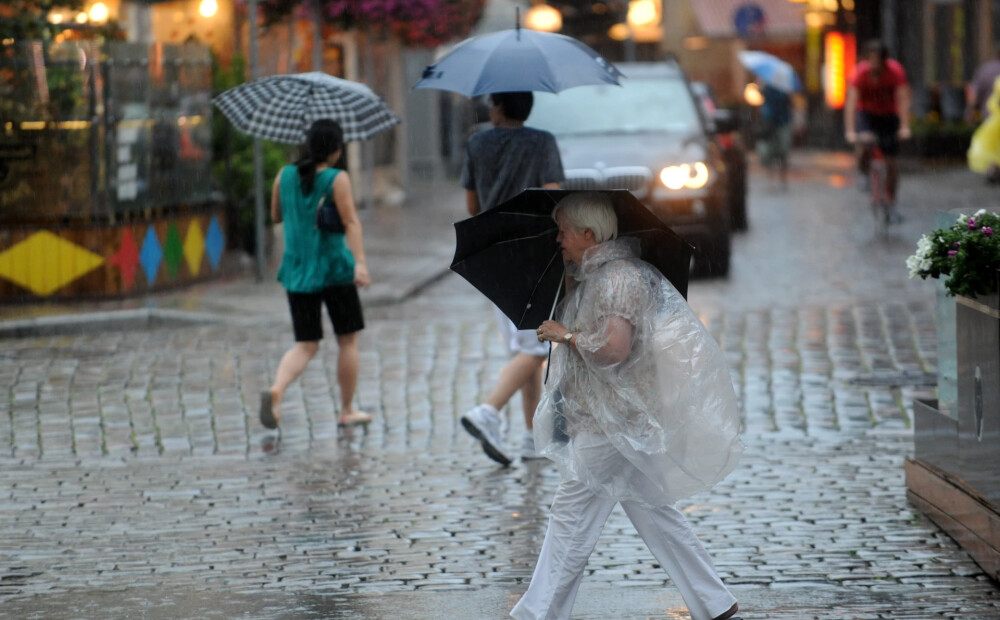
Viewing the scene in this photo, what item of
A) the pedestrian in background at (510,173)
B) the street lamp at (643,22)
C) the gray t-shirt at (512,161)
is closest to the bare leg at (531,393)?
the pedestrian in background at (510,173)

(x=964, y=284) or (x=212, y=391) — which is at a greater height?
(x=964, y=284)

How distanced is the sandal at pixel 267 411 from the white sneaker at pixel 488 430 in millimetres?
1232

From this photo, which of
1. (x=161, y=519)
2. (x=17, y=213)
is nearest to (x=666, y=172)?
(x=17, y=213)

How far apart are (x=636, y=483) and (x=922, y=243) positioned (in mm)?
1632

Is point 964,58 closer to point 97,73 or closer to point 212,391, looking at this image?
point 97,73

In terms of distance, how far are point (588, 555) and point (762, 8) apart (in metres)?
38.8

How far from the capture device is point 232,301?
1311cm

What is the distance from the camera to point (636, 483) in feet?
16.0

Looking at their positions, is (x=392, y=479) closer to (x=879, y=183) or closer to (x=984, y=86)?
(x=879, y=183)

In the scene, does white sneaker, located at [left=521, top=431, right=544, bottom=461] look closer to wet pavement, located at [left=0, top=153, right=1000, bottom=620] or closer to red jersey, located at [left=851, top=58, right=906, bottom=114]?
wet pavement, located at [left=0, top=153, right=1000, bottom=620]

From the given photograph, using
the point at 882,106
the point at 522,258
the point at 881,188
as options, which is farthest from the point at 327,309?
the point at 882,106

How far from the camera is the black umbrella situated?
4977 millimetres

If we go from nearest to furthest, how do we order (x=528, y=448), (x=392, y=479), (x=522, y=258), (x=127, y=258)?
(x=522, y=258) → (x=392, y=479) → (x=528, y=448) → (x=127, y=258)

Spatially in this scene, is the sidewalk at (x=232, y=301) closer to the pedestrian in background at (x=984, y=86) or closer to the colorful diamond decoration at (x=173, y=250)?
the colorful diamond decoration at (x=173, y=250)
